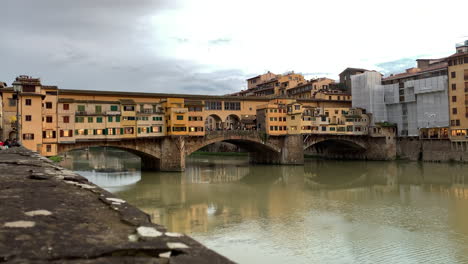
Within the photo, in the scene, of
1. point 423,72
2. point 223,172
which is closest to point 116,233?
point 223,172

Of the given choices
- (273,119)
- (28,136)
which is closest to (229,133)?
(273,119)

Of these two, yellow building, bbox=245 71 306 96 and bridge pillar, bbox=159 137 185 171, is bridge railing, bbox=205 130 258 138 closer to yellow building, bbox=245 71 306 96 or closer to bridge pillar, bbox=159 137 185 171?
bridge pillar, bbox=159 137 185 171

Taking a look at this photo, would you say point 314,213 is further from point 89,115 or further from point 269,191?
point 89,115

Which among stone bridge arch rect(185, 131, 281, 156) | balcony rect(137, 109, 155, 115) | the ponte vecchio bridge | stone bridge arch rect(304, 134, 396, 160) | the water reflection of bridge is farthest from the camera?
stone bridge arch rect(304, 134, 396, 160)

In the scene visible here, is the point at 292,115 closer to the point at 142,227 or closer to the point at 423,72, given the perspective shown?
the point at 423,72

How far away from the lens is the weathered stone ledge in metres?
2.60

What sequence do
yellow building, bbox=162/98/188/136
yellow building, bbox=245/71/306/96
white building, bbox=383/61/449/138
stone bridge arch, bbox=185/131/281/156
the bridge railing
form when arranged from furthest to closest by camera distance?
yellow building, bbox=245/71/306/96, white building, bbox=383/61/449/138, the bridge railing, stone bridge arch, bbox=185/131/281/156, yellow building, bbox=162/98/188/136

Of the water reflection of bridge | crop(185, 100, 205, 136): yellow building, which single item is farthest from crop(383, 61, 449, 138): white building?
crop(185, 100, 205, 136): yellow building

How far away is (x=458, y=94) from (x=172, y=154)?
116 ft

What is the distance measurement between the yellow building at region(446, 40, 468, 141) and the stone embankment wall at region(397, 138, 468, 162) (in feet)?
3.97

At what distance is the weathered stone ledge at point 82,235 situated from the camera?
2602 millimetres

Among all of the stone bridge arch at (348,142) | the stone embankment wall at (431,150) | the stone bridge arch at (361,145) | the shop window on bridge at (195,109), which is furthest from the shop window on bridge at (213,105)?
the stone embankment wall at (431,150)

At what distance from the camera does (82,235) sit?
10.1ft

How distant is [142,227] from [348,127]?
168 ft
